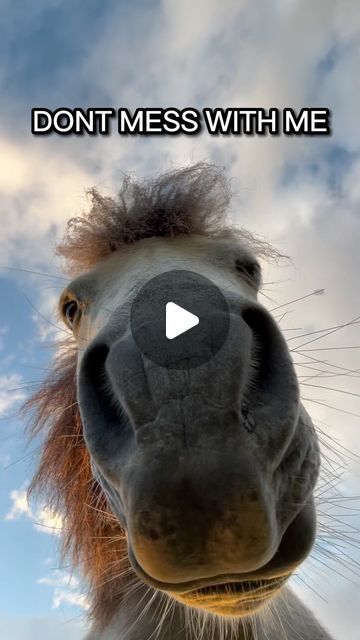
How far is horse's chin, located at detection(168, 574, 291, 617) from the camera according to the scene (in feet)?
7.08

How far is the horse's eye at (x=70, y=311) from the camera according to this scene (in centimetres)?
360

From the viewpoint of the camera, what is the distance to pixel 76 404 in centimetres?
366

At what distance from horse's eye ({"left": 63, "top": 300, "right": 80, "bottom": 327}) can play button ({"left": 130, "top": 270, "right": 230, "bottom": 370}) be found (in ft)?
4.11

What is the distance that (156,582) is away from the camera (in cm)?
216

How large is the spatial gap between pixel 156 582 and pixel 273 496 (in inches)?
23.8

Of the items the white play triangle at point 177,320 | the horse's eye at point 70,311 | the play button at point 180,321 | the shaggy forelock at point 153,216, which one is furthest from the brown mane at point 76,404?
the white play triangle at point 177,320

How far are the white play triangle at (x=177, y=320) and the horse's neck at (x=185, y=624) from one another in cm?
176

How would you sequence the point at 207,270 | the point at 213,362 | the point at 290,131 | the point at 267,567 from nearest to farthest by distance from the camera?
the point at 213,362 → the point at 267,567 → the point at 207,270 → the point at 290,131

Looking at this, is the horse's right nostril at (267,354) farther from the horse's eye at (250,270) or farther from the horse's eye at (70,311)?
the horse's eye at (70,311)

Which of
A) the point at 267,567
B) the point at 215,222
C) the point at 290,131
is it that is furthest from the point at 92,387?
the point at 290,131

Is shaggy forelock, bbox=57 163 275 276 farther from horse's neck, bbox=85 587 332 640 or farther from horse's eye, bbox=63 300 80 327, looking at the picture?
horse's neck, bbox=85 587 332 640

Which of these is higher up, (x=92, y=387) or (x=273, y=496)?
(x=92, y=387)

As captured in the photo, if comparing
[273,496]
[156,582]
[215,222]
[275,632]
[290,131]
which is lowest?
[275,632]

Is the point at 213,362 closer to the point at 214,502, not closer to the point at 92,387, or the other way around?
the point at 214,502
